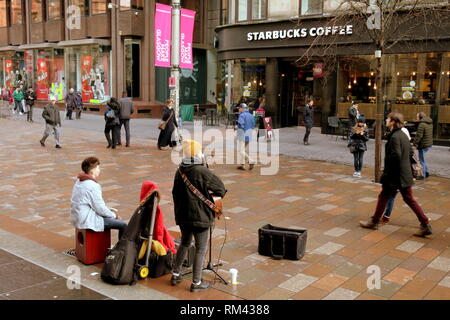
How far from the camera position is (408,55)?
1962 cm

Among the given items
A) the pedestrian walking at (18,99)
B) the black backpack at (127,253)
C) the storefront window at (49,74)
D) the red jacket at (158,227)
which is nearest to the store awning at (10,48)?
the storefront window at (49,74)

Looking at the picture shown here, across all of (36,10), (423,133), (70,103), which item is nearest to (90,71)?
(70,103)

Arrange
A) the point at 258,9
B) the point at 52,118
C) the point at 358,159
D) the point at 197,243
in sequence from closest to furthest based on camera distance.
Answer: the point at 197,243 → the point at 358,159 → the point at 52,118 → the point at 258,9

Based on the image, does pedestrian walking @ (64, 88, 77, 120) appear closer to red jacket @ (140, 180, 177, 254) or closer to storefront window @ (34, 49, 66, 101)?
storefront window @ (34, 49, 66, 101)

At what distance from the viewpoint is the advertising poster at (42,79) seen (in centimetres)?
3584

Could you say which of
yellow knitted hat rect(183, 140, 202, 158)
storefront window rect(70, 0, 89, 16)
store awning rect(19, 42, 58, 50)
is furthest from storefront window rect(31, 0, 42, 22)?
yellow knitted hat rect(183, 140, 202, 158)

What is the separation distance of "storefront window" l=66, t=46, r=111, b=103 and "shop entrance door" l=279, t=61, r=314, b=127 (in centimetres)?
1157

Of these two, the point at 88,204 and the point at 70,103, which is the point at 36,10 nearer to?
the point at 70,103

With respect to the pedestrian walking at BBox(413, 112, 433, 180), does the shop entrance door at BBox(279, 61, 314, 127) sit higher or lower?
higher

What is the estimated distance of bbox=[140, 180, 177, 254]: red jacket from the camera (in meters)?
5.96

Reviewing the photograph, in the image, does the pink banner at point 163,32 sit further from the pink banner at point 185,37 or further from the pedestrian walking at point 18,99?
the pedestrian walking at point 18,99

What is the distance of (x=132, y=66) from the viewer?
98.4 ft

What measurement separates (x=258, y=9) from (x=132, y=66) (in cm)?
955

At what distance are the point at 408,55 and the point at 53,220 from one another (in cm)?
1583
